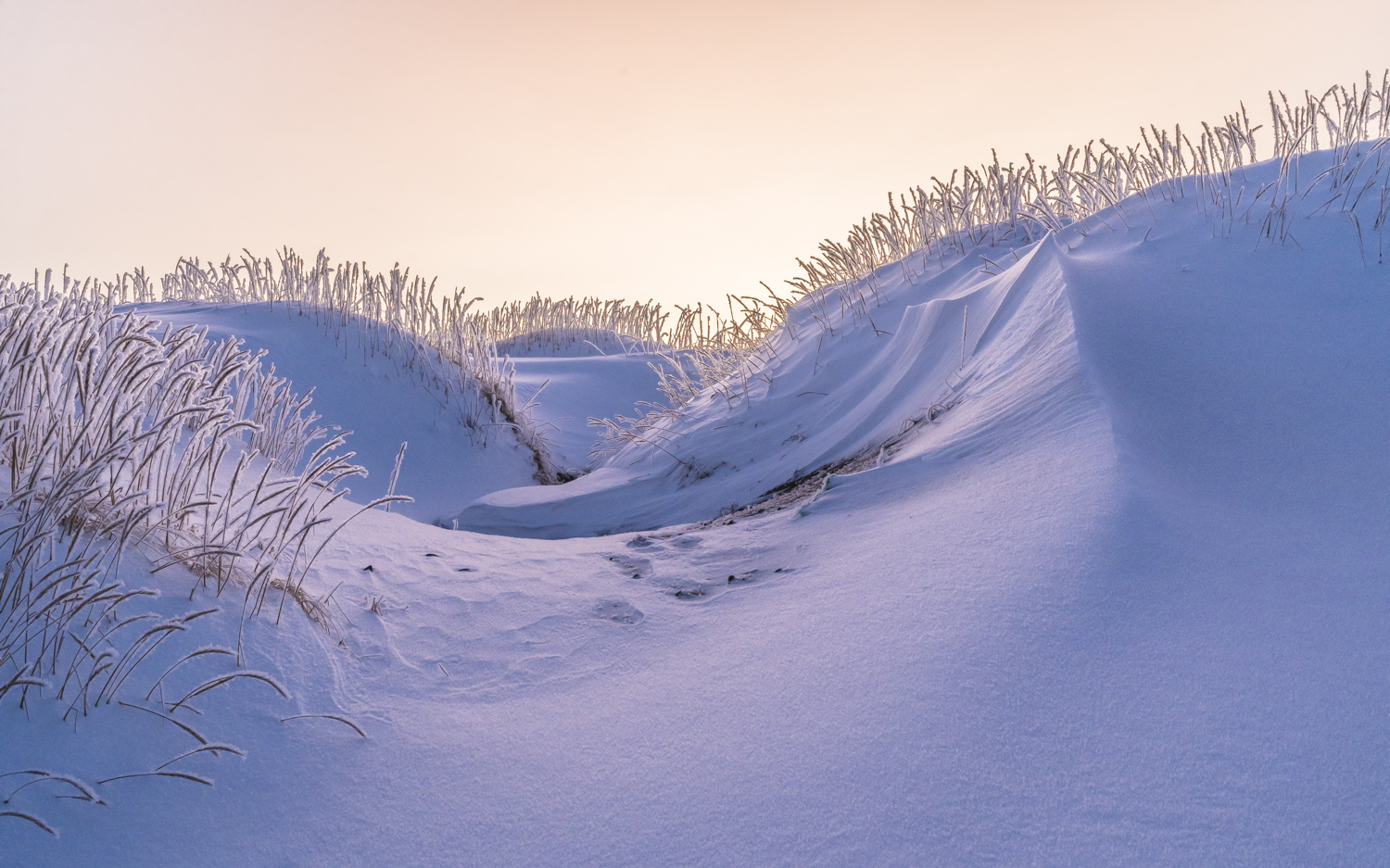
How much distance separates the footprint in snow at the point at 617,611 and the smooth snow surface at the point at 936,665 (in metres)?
0.01

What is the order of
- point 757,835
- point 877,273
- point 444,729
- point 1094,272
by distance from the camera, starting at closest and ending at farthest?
1. point 757,835
2. point 444,729
3. point 1094,272
4. point 877,273

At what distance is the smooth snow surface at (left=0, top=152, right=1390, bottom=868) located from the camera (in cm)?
111

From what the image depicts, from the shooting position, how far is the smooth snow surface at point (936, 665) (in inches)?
43.7

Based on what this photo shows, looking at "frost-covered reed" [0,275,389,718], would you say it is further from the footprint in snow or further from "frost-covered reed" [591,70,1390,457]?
"frost-covered reed" [591,70,1390,457]

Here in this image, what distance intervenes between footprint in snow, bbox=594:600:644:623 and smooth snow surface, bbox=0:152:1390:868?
12mm

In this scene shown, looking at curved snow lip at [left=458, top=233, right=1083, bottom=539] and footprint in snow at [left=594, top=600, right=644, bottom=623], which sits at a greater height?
curved snow lip at [left=458, top=233, right=1083, bottom=539]

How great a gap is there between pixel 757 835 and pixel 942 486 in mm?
1465

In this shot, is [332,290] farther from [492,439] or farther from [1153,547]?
[1153,547]

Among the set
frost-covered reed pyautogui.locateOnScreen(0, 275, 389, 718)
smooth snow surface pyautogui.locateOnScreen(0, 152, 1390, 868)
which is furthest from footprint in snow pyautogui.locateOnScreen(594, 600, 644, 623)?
frost-covered reed pyautogui.locateOnScreen(0, 275, 389, 718)

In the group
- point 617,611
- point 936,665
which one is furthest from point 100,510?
point 936,665

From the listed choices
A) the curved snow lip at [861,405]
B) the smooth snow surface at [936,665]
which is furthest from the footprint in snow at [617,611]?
the curved snow lip at [861,405]

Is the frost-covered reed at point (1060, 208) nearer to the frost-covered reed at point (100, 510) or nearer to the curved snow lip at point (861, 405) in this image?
the curved snow lip at point (861, 405)

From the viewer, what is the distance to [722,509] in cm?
399

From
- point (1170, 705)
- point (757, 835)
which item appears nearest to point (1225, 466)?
point (1170, 705)
